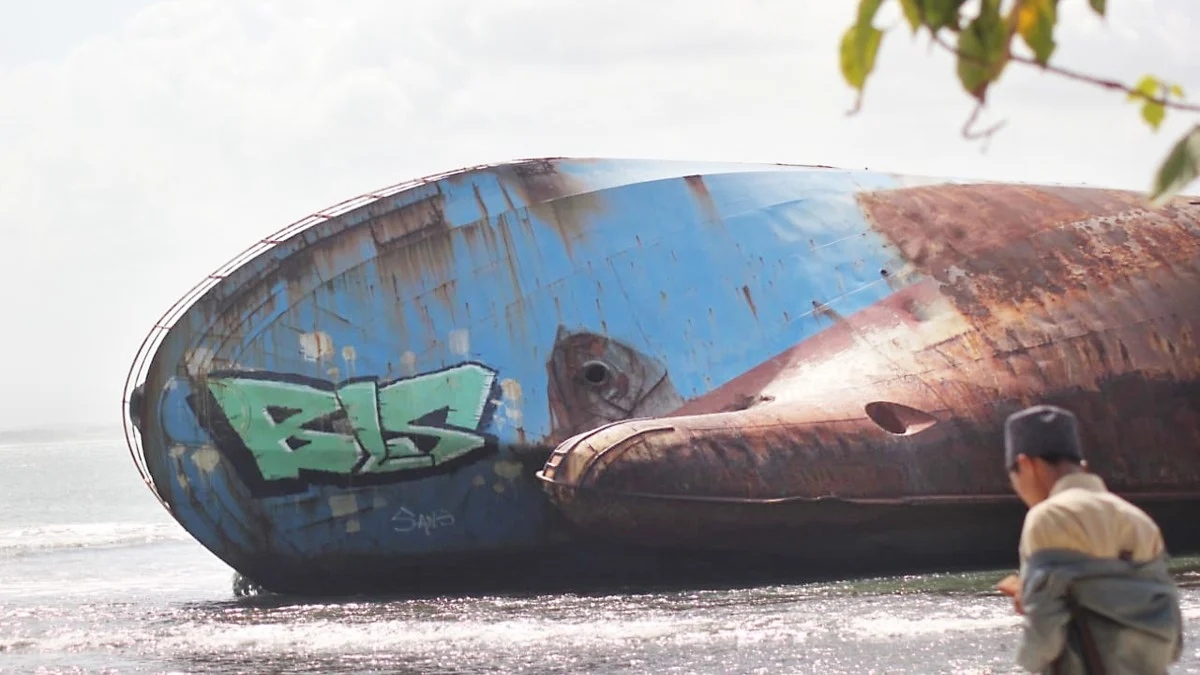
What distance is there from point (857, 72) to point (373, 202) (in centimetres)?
1469

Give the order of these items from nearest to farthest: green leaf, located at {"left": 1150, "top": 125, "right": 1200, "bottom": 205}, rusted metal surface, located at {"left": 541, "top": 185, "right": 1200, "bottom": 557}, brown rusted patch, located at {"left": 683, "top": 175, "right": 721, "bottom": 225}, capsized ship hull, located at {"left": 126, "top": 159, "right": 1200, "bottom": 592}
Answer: green leaf, located at {"left": 1150, "top": 125, "right": 1200, "bottom": 205} < rusted metal surface, located at {"left": 541, "top": 185, "right": 1200, "bottom": 557} < capsized ship hull, located at {"left": 126, "top": 159, "right": 1200, "bottom": 592} < brown rusted patch, located at {"left": 683, "top": 175, "right": 721, "bottom": 225}

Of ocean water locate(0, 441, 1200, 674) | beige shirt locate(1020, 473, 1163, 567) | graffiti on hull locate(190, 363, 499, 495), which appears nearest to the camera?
beige shirt locate(1020, 473, 1163, 567)

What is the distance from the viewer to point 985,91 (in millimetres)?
3131

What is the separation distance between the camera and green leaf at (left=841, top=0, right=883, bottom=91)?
3.09 m

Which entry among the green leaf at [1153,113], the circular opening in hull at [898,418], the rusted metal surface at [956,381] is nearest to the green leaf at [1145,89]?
the green leaf at [1153,113]

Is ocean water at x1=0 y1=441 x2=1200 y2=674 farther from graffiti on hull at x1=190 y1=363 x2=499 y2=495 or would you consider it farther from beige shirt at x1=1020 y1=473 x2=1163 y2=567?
beige shirt at x1=1020 y1=473 x2=1163 y2=567

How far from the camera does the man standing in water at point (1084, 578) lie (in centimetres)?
470

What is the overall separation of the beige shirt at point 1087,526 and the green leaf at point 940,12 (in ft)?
A: 6.66

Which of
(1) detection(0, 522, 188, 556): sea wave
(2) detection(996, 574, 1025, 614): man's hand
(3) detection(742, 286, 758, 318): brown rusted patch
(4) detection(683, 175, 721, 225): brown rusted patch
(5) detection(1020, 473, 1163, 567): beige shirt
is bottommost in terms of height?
(1) detection(0, 522, 188, 556): sea wave

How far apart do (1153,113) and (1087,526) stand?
5.81 feet

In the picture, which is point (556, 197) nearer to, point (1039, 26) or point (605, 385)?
point (605, 385)

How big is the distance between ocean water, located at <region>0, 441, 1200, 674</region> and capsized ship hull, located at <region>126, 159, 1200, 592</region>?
0.53 m

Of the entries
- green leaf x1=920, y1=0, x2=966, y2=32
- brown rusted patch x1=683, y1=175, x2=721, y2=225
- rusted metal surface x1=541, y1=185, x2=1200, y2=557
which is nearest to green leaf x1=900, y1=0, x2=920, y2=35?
green leaf x1=920, y1=0, x2=966, y2=32

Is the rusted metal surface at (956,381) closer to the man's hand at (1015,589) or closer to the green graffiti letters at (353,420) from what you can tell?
the green graffiti letters at (353,420)
